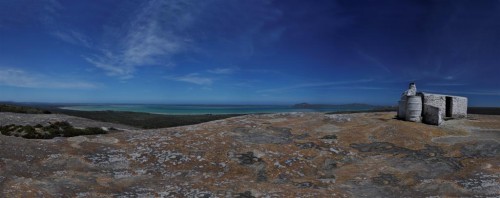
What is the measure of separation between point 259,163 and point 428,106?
16.0 m

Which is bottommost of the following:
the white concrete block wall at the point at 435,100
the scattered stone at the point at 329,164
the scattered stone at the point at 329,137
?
the scattered stone at the point at 329,164

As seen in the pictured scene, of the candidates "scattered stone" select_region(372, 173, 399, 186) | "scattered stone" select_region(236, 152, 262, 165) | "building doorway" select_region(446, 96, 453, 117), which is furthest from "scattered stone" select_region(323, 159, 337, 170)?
"building doorway" select_region(446, 96, 453, 117)

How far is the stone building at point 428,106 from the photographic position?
25.4m

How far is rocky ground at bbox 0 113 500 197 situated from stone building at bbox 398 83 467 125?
295 centimetres

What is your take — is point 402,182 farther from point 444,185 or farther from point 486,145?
→ point 486,145

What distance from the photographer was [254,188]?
44.5 ft

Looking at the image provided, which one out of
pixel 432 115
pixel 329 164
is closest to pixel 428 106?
pixel 432 115

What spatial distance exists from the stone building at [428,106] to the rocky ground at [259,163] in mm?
2952

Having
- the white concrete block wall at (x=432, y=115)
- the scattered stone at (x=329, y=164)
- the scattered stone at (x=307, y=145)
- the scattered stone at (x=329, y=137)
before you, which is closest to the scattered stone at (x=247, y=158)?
the scattered stone at (x=307, y=145)

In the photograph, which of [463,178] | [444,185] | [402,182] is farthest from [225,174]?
[463,178]

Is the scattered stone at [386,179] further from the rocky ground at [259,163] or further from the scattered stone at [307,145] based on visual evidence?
the scattered stone at [307,145]

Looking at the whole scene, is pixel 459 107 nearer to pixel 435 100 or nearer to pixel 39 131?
pixel 435 100

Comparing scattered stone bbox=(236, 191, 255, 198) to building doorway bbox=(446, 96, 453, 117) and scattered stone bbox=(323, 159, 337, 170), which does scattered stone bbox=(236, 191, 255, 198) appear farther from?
building doorway bbox=(446, 96, 453, 117)

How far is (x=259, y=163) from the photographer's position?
54.7 feet
